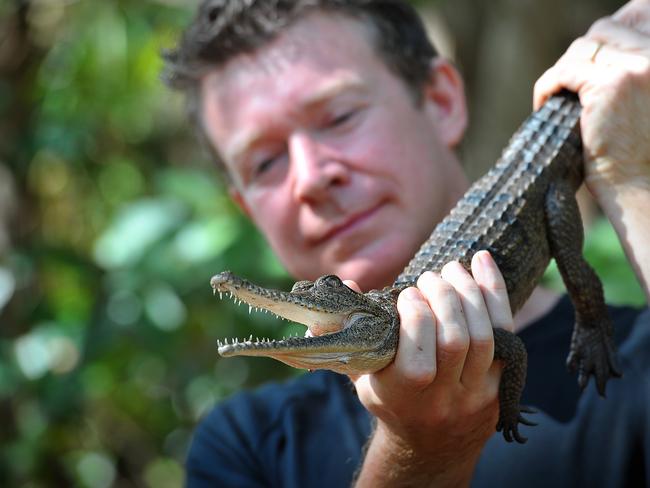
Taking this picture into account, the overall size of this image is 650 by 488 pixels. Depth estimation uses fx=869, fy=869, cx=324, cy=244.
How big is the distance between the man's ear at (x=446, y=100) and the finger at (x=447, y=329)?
1152mm

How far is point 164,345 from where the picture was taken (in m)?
3.98

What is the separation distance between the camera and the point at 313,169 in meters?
2.42

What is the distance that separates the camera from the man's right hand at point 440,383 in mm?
1693

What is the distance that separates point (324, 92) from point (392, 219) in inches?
16.6

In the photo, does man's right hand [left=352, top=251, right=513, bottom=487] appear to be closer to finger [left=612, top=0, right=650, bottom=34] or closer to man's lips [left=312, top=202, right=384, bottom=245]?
man's lips [left=312, top=202, right=384, bottom=245]

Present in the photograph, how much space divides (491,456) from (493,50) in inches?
136

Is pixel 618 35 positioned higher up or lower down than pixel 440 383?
higher up

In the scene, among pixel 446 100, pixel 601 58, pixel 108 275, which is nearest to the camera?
pixel 601 58

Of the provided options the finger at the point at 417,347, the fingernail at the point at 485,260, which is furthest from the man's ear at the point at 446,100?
the finger at the point at 417,347

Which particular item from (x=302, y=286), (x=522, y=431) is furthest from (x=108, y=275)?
(x=302, y=286)

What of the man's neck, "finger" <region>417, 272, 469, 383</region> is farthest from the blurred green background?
"finger" <region>417, 272, 469, 383</region>

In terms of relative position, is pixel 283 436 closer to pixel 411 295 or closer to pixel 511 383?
pixel 511 383

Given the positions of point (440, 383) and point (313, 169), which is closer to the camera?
point (440, 383)

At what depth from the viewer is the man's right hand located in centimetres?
169
